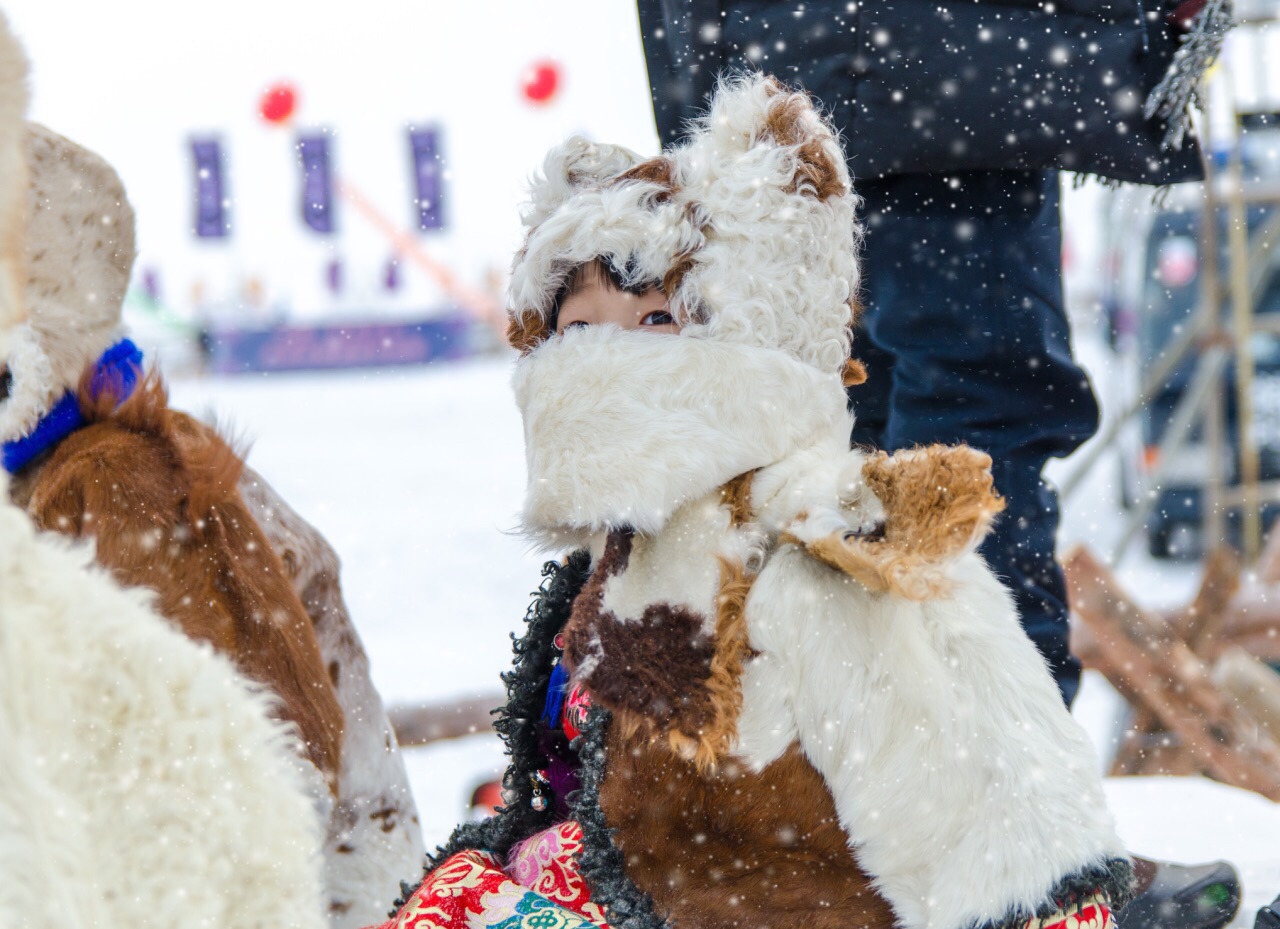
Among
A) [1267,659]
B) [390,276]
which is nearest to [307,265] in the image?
[390,276]

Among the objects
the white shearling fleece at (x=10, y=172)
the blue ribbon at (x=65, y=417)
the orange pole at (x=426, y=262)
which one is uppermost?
the white shearling fleece at (x=10, y=172)

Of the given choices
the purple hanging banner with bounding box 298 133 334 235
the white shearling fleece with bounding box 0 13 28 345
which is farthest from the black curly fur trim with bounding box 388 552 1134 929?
the purple hanging banner with bounding box 298 133 334 235

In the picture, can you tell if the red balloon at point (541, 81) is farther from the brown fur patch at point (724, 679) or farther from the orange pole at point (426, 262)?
the orange pole at point (426, 262)

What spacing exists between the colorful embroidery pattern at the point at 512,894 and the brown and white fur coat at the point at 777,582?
94 millimetres

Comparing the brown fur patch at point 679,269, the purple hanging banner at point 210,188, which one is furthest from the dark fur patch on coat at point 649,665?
the purple hanging banner at point 210,188

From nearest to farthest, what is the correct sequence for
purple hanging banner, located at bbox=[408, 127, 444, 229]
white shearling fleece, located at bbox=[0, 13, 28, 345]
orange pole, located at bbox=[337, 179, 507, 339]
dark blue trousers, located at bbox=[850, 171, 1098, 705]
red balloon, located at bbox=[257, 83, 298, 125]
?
white shearling fleece, located at bbox=[0, 13, 28, 345], dark blue trousers, located at bbox=[850, 171, 1098, 705], red balloon, located at bbox=[257, 83, 298, 125], purple hanging banner, located at bbox=[408, 127, 444, 229], orange pole, located at bbox=[337, 179, 507, 339]

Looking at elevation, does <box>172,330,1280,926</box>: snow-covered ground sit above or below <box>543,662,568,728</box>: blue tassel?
below

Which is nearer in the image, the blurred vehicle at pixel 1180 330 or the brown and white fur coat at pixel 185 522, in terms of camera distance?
the brown and white fur coat at pixel 185 522

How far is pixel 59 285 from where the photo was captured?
1292 mm

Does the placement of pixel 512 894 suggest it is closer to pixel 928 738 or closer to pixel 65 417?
pixel 928 738

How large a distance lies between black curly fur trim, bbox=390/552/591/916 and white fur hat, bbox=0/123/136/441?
1.80 ft

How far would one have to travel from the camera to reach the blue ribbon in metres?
1.24

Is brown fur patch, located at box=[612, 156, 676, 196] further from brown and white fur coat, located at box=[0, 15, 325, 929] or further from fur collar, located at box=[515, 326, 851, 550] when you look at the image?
brown and white fur coat, located at box=[0, 15, 325, 929]

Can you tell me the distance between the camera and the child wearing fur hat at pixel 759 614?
0.91 metres
